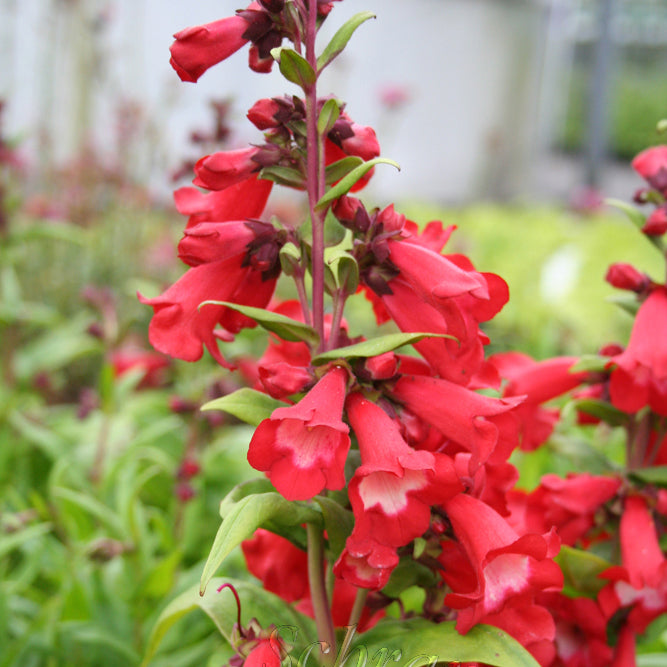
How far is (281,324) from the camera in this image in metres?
0.76

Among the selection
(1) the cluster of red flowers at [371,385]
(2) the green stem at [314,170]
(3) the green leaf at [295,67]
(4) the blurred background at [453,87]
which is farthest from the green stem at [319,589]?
(4) the blurred background at [453,87]

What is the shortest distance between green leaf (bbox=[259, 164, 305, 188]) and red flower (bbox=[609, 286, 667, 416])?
448mm

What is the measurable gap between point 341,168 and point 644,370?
46 centimetres

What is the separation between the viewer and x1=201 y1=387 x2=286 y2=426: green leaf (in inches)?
30.6

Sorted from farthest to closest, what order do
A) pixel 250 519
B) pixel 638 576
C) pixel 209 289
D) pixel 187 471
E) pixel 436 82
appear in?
pixel 436 82 < pixel 187 471 < pixel 638 576 < pixel 209 289 < pixel 250 519

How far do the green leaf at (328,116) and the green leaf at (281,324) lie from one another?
0.19 m

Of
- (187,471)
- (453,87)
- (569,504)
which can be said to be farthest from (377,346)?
(453,87)

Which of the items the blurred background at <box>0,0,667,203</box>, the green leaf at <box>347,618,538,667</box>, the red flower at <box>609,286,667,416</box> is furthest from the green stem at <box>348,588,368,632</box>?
the blurred background at <box>0,0,667,203</box>

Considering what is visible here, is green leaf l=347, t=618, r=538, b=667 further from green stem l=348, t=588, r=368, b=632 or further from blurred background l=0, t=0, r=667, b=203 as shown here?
blurred background l=0, t=0, r=667, b=203

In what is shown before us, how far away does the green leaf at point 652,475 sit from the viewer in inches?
38.7

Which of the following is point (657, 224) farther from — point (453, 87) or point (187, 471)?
point (453, 87)

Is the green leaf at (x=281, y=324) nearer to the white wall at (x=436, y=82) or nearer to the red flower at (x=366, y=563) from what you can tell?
the red flower at (x=366, y=563)

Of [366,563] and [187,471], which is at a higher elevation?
[366,563]

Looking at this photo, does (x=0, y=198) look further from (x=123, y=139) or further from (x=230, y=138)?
(x=123, y=139)
